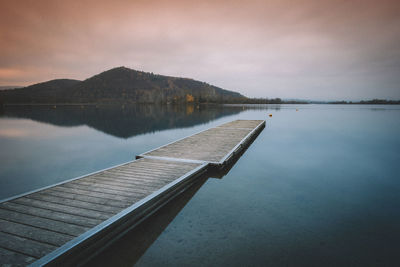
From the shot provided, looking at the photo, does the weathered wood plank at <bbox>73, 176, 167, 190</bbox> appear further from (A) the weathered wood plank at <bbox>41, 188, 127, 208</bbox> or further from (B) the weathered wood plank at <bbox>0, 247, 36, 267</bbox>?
(B) the weathered wood plank at <bbox>0, 247, 36, 267</bbox>

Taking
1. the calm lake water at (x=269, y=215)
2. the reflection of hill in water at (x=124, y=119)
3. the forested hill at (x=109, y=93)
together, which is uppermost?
the forested hill at (x=109, y=93)

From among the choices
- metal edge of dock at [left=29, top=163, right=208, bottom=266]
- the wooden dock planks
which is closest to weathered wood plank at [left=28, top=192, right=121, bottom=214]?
metal edge of dock at [left=29, top=163, right=208, bottom=266]

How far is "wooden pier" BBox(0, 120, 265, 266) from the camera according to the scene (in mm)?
2980

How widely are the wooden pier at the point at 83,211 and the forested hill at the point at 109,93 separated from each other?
106160mm

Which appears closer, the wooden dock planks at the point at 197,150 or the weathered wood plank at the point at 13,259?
the weathered wood plank at the point at 13,259

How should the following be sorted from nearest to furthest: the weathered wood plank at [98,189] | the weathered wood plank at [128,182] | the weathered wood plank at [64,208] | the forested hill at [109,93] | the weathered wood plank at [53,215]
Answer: the weathered wood plank at [53,215] < the weathered wood plank at [64,208] < the weathered wood plank at [98,189] < the weathered wood plank at [128,182] < the forested hill at [109,93]

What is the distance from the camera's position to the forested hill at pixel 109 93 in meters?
119

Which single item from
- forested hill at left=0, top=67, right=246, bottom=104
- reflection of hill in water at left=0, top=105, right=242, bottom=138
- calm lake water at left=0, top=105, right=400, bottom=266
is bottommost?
calm lake water at left=0, top=105, right=400, bottom=266

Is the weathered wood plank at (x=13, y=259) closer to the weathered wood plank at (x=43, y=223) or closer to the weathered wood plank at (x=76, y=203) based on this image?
the weathered wood plank at (x=43, y=223)

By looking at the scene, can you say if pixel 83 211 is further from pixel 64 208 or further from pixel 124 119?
pixel 124 119

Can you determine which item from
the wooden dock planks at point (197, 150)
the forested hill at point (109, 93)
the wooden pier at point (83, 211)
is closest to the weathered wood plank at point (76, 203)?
the wooden pier at point (83, 211)

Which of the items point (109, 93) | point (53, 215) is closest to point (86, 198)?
point (53, 215)

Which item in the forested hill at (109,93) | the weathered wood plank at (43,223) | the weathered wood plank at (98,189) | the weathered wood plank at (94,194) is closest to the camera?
the weathered wood plank at (43,223)

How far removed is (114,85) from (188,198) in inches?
7293
